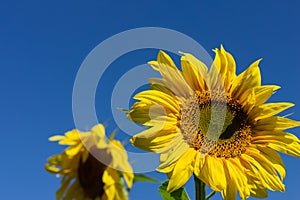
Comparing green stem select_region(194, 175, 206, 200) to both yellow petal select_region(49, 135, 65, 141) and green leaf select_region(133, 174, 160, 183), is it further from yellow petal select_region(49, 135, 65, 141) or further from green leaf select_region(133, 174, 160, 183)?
yellow petal select_region(49, 135, 65, 141)

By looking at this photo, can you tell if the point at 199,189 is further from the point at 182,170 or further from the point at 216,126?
the point at 216,126

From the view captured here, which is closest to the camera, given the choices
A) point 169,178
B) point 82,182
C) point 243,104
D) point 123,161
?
point 123,161

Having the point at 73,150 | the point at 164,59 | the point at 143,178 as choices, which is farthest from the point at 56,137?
the point at 164,59

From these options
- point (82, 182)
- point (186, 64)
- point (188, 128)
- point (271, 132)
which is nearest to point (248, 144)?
point (271, 132)

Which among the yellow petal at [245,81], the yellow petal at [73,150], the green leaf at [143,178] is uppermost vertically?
the yellow petal at [245,81]

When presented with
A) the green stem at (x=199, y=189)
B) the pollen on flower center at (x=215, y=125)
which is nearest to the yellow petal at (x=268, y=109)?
the pollen on flower center at (x=215, y=125)

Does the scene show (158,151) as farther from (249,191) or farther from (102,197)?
(102,197)

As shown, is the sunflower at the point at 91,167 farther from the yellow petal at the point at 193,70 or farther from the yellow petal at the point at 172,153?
the yellow petal at the point at 193,70
